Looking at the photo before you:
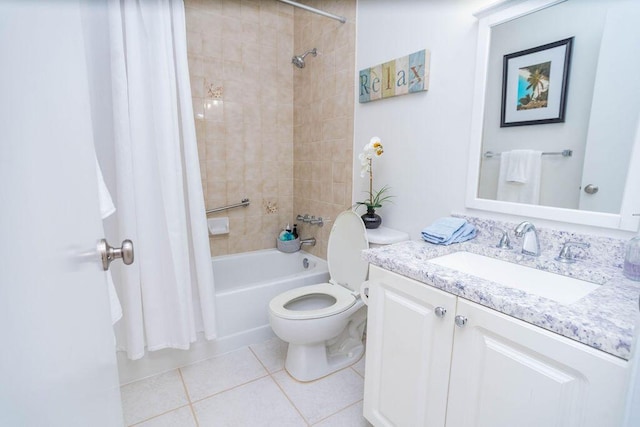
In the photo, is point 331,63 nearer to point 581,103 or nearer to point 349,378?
point 581,103

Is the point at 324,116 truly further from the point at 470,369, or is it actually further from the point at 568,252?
the point at 470,369

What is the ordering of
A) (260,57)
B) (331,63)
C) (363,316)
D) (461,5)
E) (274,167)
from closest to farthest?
(461,5)
(363,316)
(331,63)
(260,57)
(274,167)

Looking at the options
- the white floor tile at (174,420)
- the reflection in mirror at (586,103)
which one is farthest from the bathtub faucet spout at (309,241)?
the reflection in mirror at (586,103)

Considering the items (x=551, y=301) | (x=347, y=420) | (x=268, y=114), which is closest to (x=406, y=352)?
(x=551, y=301)

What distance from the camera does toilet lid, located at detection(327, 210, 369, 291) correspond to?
1.73 m

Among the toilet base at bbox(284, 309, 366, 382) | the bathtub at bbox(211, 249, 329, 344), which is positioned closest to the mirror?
the toilet base at bbox(284, 309, 366, 382)

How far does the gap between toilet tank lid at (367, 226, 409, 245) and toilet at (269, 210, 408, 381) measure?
0.05 m

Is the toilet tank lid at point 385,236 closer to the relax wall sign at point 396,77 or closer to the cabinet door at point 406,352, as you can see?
the cabinet door at point 406,352

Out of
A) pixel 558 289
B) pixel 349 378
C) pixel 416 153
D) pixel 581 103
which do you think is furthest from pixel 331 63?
pixel 349 378

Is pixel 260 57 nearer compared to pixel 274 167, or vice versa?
pixel 260 57

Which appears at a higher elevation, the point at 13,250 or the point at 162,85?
the point at 162,85

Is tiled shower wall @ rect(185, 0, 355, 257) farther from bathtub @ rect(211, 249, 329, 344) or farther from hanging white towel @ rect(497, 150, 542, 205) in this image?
hanging white towel @ rect(497, 150, 542, 205)

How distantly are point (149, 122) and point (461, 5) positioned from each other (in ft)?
5.07

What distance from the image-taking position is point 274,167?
2691mm
